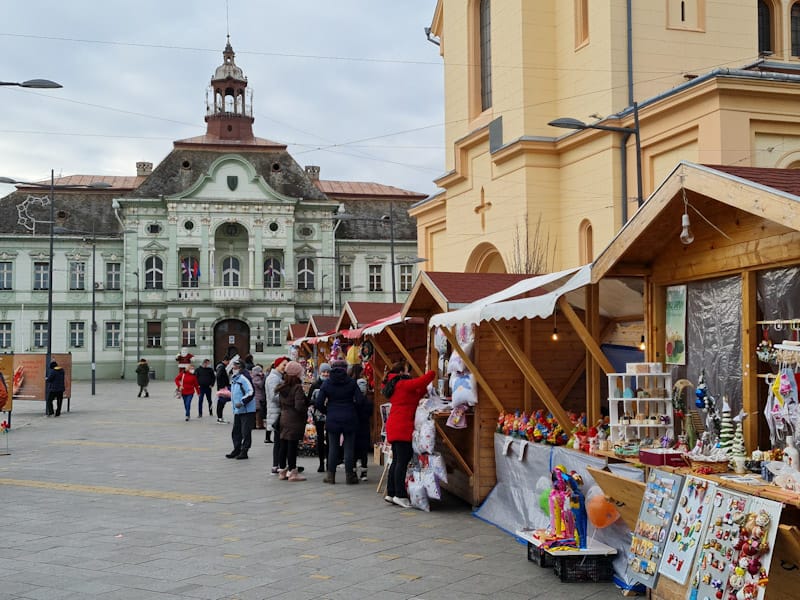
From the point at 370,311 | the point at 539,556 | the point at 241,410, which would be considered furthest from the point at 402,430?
the point at 370,311

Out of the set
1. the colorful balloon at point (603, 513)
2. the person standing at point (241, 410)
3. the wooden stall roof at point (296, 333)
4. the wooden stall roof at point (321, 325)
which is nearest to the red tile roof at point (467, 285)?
the colorful balloon at point (603, 513)

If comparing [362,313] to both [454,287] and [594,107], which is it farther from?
[594,107]

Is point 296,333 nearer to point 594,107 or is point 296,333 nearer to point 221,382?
point 221,382

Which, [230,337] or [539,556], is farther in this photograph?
[230,337]

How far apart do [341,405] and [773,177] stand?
25.6 ft

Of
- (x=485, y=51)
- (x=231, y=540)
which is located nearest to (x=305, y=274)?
(x=485, y=51)

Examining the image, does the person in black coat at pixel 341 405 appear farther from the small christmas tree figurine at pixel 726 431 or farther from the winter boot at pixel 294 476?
the small christmas tree figurine at pixel 726 431

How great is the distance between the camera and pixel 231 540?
9594 mm

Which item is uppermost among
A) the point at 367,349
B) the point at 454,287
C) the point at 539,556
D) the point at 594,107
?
the point at 594,107

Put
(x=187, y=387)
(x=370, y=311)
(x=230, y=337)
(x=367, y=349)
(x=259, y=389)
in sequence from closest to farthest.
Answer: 1. (x=367, y=349)
2. (x=370, y=311)
3. (x=259, y=389)
4. (x=187, y=387)
5. (x=230, y=337)

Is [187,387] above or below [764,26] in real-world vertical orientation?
below

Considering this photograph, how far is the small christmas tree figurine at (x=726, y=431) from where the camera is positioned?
285 inches

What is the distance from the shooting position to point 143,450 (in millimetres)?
18453

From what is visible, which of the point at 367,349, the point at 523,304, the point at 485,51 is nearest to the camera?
the point at 523,304
